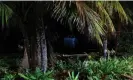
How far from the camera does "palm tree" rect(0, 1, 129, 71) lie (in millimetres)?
7602

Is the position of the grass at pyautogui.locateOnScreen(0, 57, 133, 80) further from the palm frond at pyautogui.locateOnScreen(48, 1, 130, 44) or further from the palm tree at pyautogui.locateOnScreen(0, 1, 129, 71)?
the palm frond at pyautogui.locateOnScreen(48, 1, 130, 44)

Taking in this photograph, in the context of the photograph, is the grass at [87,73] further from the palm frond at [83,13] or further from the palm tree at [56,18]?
the palm frond at [83,13]

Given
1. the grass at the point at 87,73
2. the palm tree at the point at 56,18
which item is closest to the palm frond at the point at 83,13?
the palm tree at the point at 56,18

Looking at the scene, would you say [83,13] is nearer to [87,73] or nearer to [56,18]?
[56,18]

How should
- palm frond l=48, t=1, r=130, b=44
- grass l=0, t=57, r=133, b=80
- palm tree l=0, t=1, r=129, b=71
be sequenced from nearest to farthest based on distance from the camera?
palm frond l=48, t=1, r=130, b=44, palm tree l=0, t=1, r=129, b=71, grass l=0, t=57, r=133, b=80

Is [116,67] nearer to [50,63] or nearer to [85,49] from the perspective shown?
[50,63]

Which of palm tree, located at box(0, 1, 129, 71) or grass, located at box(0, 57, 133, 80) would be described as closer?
palm tree, located at box(0, 1, 129, 71)

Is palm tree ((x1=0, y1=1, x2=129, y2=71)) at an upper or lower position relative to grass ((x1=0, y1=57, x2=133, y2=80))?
upper

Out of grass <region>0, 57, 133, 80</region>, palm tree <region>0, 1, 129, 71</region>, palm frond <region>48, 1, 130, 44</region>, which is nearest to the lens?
palm frond <region>48, 1, 130, 44</region>

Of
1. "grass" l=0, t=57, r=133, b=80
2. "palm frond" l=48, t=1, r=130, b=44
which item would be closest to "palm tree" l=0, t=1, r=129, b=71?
"palm frond" l=48, t=1, r=130, b=44

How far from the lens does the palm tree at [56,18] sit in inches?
299

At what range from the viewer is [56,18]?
9.42m

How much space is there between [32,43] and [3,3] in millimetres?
2335

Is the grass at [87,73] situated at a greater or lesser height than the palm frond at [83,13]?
lesser
